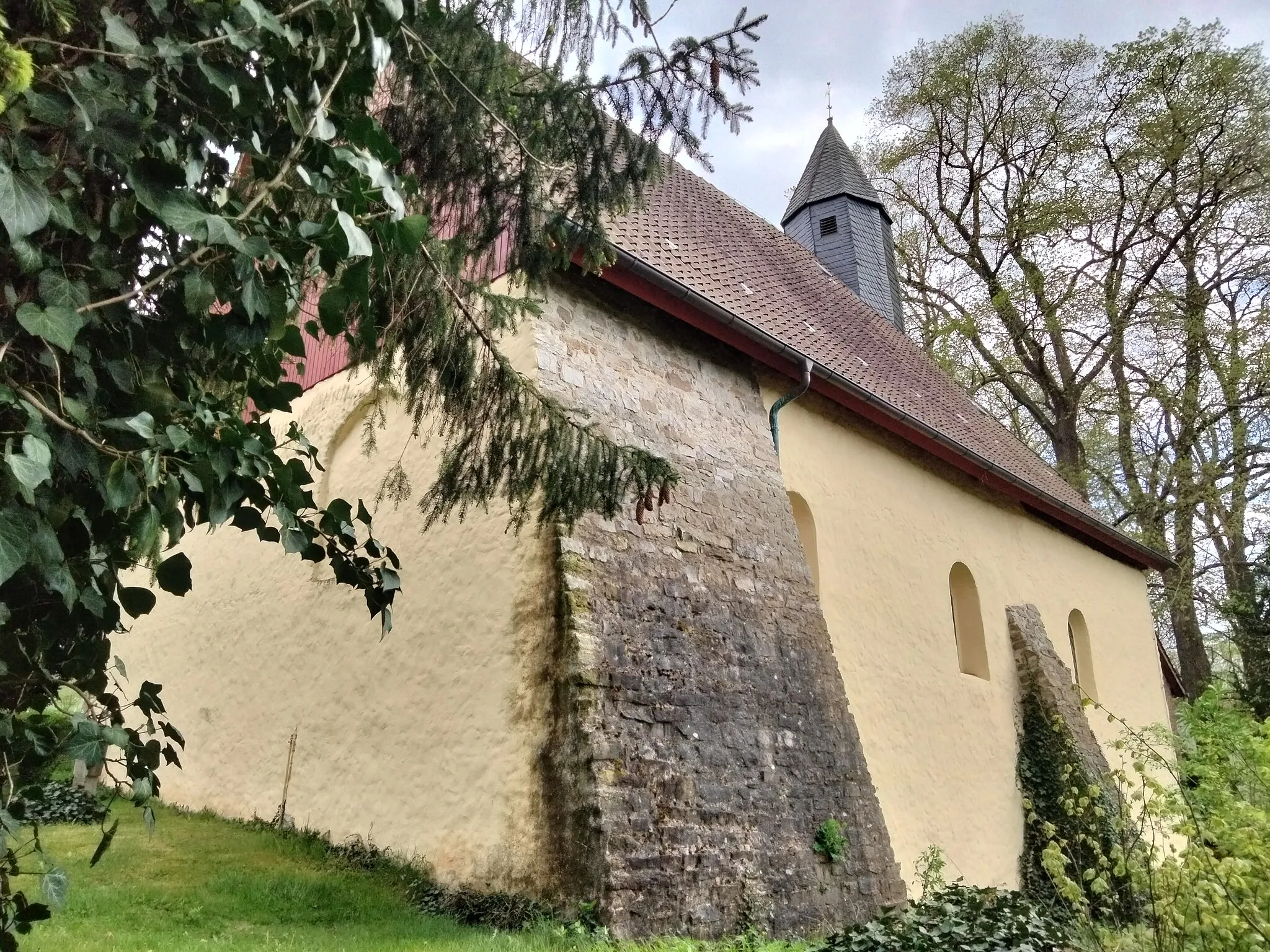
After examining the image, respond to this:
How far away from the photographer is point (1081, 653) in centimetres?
1254

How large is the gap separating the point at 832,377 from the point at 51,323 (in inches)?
277

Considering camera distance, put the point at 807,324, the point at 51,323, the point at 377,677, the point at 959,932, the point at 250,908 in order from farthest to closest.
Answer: the point at 807,324, the point at 377,677, the point at 250,908, the point at 959,932, the point at 51,323

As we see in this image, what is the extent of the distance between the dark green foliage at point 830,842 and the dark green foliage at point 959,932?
0.49 metres

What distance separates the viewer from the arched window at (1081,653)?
40.5 ft

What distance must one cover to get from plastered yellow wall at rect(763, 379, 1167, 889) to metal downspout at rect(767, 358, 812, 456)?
104 millimetres

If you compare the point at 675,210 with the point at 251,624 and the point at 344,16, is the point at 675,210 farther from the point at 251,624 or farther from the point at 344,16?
the point at 344,16

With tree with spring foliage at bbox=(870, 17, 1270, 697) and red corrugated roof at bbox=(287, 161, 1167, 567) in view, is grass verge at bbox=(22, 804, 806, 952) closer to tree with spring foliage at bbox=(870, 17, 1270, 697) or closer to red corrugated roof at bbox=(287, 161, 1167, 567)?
red corrugated roof at bbox=(287, 161, 1167, 567)

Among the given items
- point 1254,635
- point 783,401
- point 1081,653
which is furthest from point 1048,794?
point 1254,635

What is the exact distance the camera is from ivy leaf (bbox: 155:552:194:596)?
235 centimetres

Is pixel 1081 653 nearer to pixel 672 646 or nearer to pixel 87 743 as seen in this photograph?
pixel 672 646

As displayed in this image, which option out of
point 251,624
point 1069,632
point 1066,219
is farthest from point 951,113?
point 251,624

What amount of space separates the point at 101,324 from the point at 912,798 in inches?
295

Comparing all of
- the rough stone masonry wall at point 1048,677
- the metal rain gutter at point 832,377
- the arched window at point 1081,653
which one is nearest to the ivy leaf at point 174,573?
the metal rain gutter at point 832,377

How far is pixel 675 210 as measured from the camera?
9.83m
